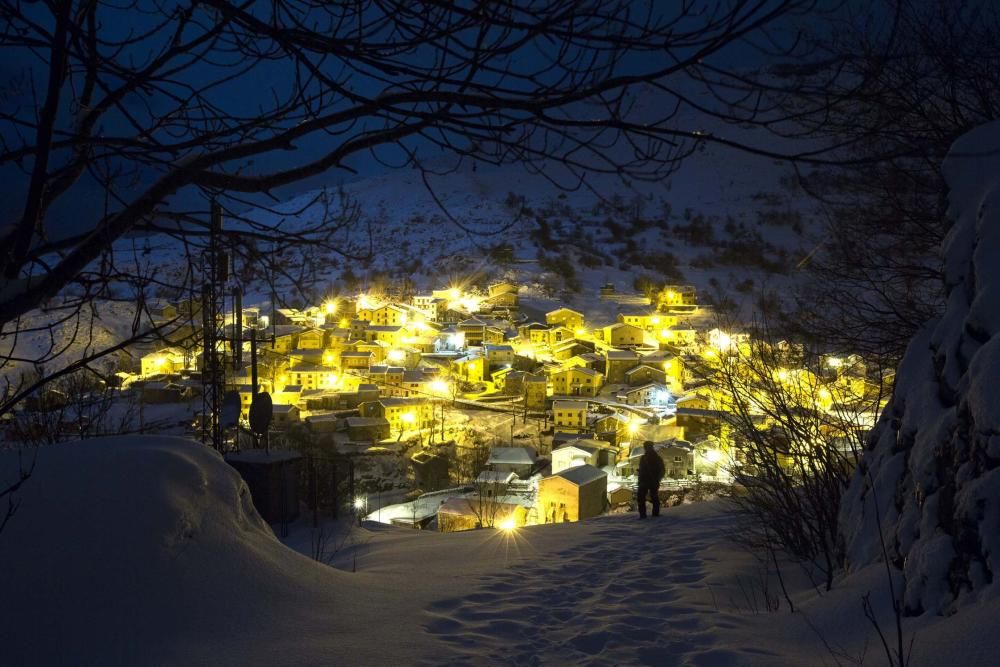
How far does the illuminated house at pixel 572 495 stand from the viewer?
9844mm

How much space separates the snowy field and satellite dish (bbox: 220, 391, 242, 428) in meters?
2.92

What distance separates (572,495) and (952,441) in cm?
828

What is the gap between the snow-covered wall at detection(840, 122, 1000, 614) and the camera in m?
1.62

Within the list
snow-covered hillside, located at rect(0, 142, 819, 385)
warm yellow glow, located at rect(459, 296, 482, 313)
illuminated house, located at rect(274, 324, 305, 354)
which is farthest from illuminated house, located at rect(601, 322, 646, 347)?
illuminated house, located at rect(274, 324, 305, 354)

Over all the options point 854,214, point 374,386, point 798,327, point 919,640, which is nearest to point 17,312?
point 919,640

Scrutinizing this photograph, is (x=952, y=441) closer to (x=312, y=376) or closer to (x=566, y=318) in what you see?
(x=312, y=376)

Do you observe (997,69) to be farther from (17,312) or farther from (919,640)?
(17,312)

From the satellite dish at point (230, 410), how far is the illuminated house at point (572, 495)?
598 centimetres

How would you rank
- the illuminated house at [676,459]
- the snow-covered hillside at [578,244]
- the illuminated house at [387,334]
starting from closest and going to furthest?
the illuminated house at [676,459] → the illuminated house at [387,334] → the snow-covered hillside at [578,244]

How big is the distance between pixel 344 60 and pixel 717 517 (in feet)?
17.0

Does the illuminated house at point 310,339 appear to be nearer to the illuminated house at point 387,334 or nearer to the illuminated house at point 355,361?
the illuminated house at point 355,361

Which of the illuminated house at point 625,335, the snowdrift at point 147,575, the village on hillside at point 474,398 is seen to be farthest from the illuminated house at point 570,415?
the snowdrift at point 147,575

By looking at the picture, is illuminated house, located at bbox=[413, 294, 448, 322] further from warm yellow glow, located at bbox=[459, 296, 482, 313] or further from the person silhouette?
the person silhouette

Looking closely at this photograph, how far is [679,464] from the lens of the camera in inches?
561
